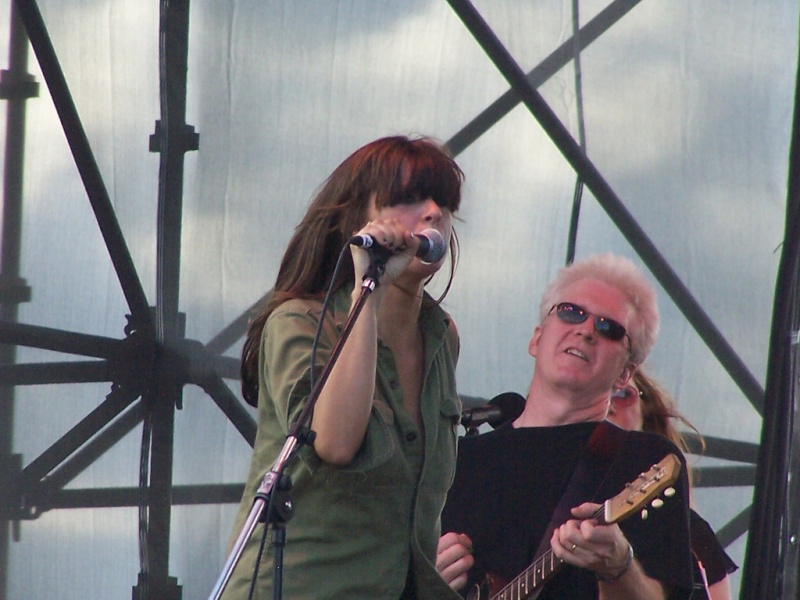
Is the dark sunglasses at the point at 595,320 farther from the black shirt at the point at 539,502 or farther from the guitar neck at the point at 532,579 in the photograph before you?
the guitar neck at the point at 532,579

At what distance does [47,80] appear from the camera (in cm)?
282

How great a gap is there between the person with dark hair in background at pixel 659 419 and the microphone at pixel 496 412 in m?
0.27

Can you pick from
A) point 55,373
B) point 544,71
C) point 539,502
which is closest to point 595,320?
point 539,502

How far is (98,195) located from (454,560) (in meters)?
1.34

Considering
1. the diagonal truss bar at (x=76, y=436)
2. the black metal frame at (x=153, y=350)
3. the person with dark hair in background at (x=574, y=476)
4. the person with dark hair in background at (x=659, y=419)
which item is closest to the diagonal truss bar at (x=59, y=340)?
the black metal frame at (x=153, y=350)

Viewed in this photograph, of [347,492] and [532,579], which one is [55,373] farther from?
[347,492]

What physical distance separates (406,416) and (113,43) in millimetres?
1726

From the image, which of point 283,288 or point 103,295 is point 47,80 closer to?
point 103,295

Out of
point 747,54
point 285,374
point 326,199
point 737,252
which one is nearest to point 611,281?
point 737,252

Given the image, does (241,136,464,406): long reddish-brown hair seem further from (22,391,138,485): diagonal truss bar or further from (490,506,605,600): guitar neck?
(22,391,138,485): diagonal truss bar

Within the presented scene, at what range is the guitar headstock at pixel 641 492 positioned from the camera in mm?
2115

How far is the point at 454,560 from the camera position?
89.6 inches

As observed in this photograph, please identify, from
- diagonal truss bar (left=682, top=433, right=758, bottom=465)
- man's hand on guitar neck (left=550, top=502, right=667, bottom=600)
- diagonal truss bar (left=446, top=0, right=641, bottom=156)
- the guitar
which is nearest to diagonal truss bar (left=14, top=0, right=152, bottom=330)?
diagonal truss bar (left=446, top=0, right=641, bottom=156)

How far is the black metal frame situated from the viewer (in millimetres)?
2729
